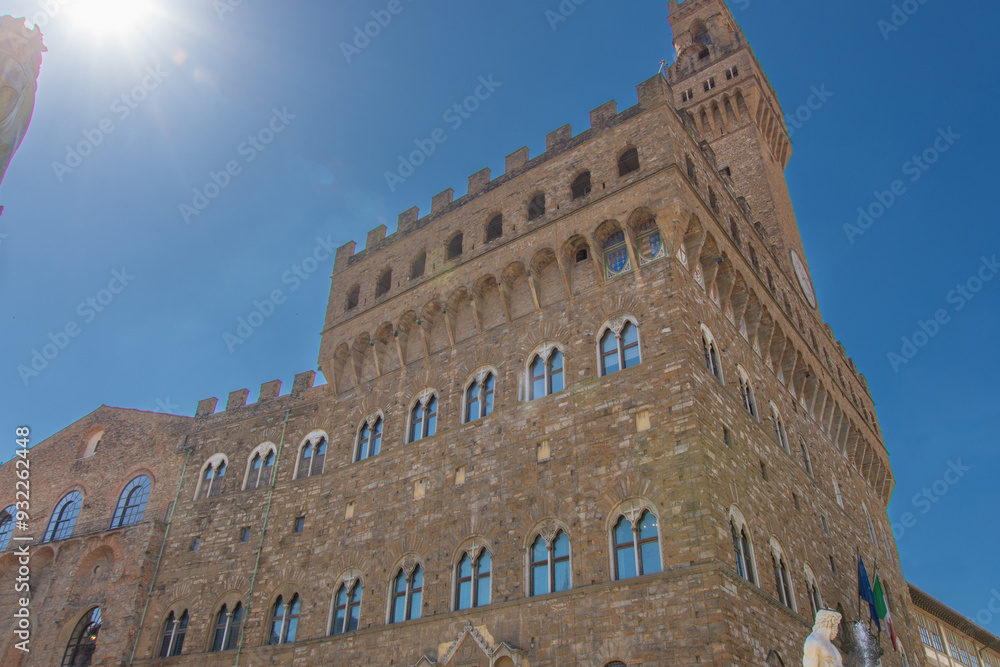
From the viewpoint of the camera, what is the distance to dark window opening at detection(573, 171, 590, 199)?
18.9m

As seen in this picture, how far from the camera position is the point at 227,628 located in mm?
19516

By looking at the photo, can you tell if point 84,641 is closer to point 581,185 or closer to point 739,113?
point 581,185

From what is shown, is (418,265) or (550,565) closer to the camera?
(550,565)

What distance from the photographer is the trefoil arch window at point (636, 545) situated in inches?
517

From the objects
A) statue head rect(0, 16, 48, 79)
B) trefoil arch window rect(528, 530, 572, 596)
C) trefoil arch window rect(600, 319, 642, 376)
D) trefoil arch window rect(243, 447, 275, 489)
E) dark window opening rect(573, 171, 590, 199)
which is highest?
dark window opening rect(573, 171, 590, 199)

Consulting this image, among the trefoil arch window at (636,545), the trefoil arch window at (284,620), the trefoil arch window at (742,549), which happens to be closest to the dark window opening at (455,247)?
the trefoil arch window at (636,545)

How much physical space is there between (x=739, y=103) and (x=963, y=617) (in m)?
21.6

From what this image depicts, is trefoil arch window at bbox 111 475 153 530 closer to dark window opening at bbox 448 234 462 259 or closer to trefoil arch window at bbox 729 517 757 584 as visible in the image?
dark window opening at bbox 448 234 462 259

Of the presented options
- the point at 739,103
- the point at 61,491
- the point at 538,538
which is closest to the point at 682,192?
the point at 538,538

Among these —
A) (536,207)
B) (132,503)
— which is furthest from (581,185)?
(132,503)

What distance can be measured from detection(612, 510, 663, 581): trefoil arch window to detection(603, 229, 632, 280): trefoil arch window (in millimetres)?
5477

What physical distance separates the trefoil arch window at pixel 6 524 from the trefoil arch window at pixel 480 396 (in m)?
18.0

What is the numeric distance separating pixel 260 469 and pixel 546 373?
1044 cm

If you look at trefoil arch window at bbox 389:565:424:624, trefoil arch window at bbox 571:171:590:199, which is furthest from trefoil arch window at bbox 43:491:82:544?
trefoil arch window at bbox 571:171:590:199
